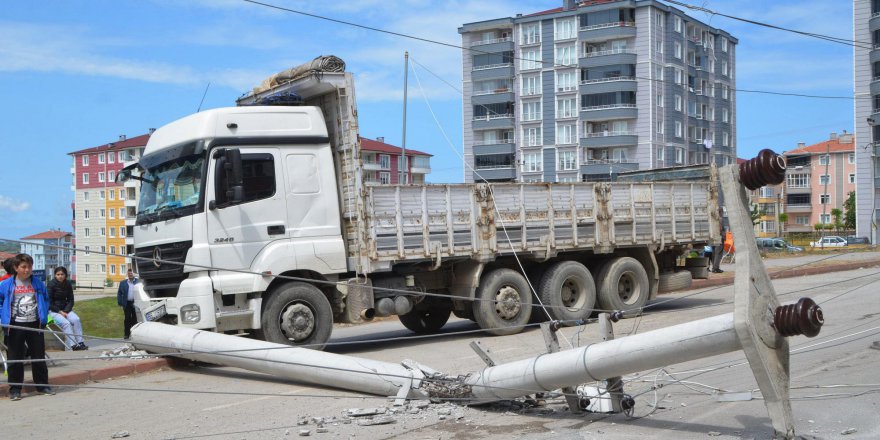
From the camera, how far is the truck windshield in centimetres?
1155

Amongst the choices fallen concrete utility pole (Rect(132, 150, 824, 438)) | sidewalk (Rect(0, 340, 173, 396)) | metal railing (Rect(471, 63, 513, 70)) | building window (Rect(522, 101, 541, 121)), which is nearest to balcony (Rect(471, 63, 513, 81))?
metal railing (Rect(471, 63, 513, 70))

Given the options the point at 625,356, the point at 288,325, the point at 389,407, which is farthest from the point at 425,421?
the point at 288,325

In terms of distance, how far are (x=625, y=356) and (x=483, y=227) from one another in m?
7.16

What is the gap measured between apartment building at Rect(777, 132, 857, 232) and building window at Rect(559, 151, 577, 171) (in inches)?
1504

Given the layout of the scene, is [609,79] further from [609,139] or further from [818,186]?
[818,186]

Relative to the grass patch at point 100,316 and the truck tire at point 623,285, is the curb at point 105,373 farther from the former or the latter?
the grass patch at point 100,316

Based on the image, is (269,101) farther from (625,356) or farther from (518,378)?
(625,356)

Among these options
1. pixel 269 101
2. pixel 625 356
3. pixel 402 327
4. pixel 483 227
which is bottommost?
pixel 402 327

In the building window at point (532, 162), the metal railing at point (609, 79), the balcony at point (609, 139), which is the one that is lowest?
the building window at point (532, 162)

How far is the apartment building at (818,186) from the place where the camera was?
338 ft

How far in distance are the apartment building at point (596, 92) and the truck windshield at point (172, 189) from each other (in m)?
60.9

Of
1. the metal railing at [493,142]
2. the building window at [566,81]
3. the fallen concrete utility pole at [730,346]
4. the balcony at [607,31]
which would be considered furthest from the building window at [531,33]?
the fallen concrete utility pole at [730,346]

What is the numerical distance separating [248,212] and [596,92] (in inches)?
2673

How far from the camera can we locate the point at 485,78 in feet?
273
